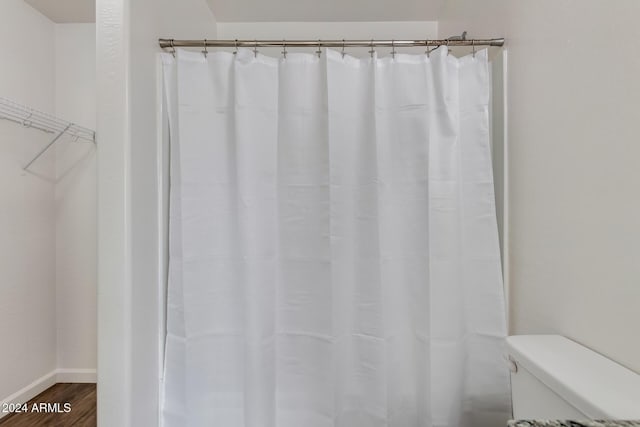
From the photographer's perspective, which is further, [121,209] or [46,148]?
[46,148]

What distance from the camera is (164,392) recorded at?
1.16 metres

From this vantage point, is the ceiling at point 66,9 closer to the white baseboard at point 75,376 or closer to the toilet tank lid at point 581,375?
the white baseboard at point 75,376

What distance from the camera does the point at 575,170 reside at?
82 centimetres

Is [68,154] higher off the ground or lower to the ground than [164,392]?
higher

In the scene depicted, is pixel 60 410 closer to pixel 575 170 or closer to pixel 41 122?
pixel 41 122

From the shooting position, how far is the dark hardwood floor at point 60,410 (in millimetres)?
1559

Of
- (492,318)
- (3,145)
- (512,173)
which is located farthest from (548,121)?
(3,145)

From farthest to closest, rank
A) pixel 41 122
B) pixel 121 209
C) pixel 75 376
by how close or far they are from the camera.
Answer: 1. pixel 75 376
2. pixel 41 122
3. pixel 121 209

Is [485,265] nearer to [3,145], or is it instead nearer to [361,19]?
[361,19]

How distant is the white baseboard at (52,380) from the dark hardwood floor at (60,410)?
→ 0.03 metres

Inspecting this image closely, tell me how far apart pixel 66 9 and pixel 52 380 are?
2337 millimetres

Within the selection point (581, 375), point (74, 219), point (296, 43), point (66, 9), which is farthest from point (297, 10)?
point (581, 375)

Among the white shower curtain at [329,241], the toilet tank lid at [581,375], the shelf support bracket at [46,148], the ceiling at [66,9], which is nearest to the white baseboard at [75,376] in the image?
the white shower curtain at [329,241]

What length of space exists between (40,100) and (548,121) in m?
2.67
